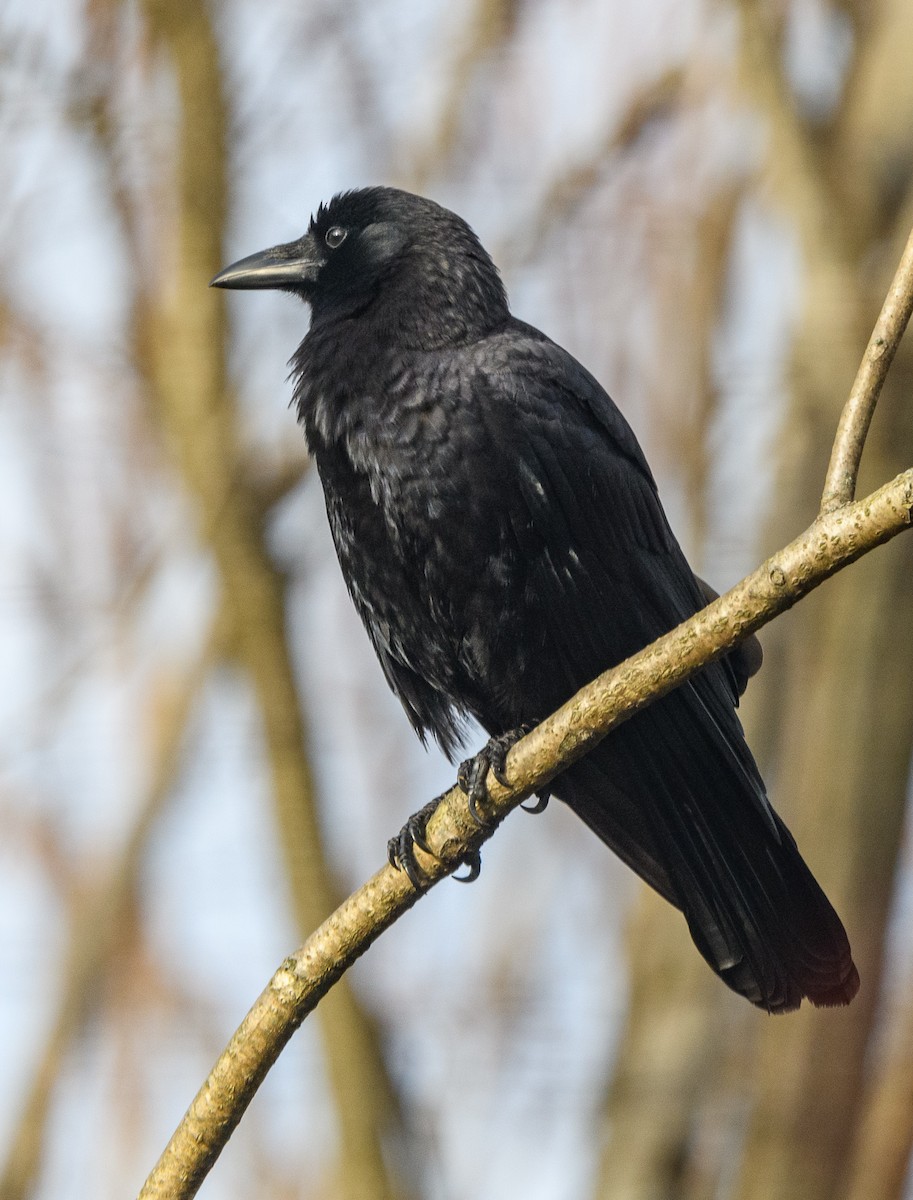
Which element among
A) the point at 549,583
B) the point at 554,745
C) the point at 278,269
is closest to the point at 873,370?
the point at 554,745

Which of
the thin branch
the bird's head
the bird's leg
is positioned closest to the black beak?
the bird's head

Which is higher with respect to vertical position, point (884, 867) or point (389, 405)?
point (389, 405)

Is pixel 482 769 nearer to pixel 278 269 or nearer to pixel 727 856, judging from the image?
pixel 727 856

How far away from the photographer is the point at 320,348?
4316mm

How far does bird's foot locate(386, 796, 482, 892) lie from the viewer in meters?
3.36

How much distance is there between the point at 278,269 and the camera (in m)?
4.98

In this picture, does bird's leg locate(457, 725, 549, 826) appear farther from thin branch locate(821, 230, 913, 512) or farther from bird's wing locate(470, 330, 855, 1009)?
thin branch locate(821, 230, 913, 512)

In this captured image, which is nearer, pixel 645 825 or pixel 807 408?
pixel 645 825

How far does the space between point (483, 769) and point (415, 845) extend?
0.90 feet

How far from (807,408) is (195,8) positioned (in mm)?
3130

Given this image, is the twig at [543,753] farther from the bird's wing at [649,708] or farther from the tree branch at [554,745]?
the bird's wing at [649,708]

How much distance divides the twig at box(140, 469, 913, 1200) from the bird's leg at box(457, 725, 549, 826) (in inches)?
2.7

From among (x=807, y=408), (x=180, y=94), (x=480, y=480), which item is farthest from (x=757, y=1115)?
(x=180, y=94)

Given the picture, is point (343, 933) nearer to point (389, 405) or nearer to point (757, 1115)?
point (389, 405)
